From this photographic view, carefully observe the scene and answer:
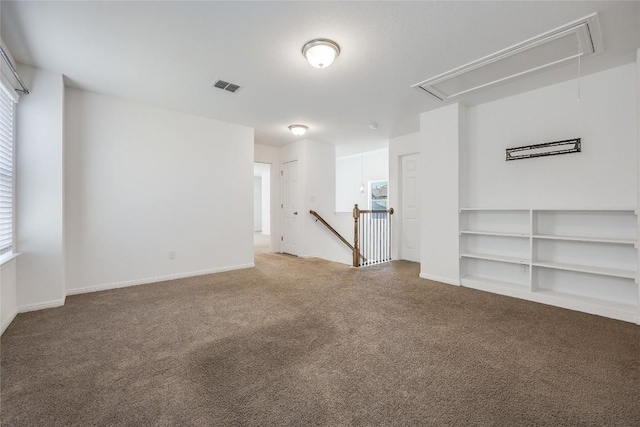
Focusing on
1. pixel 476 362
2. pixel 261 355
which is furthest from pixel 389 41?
pixel 261 355

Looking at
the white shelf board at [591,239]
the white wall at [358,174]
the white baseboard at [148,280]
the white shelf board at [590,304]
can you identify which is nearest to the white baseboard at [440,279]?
the white shelf board at [590,304]

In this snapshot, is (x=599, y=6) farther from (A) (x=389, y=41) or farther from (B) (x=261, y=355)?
(B) (x=261, y=355)

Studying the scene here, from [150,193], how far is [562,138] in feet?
17.2

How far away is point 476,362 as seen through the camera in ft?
6.02

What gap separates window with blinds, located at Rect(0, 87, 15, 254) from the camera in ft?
8.08

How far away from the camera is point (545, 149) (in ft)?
10.6

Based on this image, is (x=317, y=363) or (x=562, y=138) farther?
(x=562, y=138)

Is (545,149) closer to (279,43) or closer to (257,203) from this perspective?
(279,43)

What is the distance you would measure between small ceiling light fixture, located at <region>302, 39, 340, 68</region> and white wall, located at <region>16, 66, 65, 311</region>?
272 centimetres

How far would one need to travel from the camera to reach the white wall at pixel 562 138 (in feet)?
9.02

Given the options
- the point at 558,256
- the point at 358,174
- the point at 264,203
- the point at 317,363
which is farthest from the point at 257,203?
the point at 317,363

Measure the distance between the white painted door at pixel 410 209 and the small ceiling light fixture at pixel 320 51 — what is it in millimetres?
3312

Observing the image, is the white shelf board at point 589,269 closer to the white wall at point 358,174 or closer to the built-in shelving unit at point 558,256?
the built-in shelving unit at point 558,256

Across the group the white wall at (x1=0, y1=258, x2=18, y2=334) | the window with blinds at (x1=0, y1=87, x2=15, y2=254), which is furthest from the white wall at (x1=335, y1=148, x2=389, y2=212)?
the white wall at (x1=0, y1=258, x2=18, y2=334)
